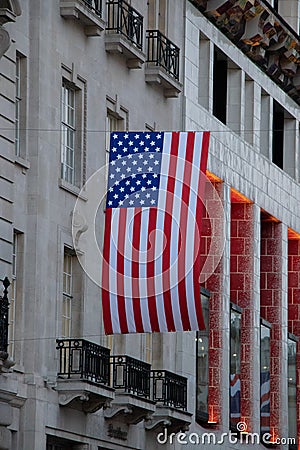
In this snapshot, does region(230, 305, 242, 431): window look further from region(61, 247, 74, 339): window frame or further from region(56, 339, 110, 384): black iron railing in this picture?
region(56, 339, 110, 384): black iron railing

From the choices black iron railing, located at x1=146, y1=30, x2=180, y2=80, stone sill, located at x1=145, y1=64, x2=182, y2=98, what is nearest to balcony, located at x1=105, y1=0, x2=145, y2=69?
stone sill, located at x1=145, y1=64, x2=182, y2=98

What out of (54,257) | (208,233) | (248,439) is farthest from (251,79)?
(54,257)

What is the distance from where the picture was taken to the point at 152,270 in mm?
42656

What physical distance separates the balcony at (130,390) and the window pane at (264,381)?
15.6 meters

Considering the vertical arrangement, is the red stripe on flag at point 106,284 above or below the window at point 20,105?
below

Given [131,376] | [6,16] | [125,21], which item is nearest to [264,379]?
[131,376]

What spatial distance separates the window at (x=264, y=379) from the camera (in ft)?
215

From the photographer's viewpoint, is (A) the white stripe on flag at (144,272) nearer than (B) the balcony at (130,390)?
Yes

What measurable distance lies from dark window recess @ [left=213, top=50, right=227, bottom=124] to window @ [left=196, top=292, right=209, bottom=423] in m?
6.44

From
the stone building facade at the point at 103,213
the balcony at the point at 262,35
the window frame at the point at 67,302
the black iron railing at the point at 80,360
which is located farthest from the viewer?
the balcony at the point at 262,35

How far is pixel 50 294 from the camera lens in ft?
146

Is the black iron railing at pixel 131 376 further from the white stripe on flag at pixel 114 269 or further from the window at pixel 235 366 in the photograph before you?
the window at pixel 235 366

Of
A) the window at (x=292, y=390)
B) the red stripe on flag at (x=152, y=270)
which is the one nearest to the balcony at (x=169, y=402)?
the red stripe on flag at (x=152, y=270)

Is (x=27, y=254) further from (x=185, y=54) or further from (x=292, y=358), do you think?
(x=292, y=358)
